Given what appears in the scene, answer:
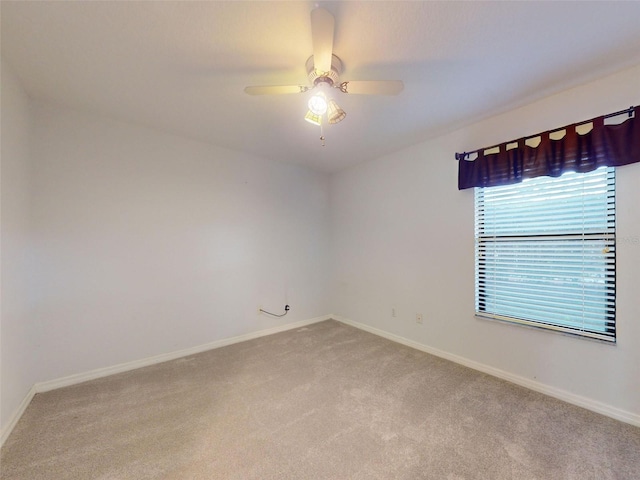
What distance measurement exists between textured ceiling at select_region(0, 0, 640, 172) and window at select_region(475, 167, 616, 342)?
793 mm

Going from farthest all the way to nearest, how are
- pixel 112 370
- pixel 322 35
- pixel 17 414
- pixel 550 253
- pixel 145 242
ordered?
pixel 145 242, pixel 112 370, pixel 550 253, pixel 17 414, pixel 322 35

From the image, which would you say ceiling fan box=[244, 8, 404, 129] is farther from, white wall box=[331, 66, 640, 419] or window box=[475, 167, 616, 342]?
window box=[475, 167, 616, 342]

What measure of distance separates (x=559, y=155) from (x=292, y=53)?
2156 mm

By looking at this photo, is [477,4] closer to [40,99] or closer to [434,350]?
[434,350]

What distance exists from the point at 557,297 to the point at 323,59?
98.5 inches

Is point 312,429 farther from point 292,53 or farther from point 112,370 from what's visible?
point 292,53

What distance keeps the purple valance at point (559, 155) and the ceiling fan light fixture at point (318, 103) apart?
5.65 ft

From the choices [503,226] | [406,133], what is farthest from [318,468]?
[406,133]

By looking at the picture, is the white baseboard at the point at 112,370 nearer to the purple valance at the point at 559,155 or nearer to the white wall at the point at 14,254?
the white wall at the point at 14,254

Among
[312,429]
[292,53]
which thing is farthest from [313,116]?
[312,429]

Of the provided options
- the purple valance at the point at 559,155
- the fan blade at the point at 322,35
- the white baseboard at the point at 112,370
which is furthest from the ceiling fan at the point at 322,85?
the white baseboard at the point at 112,370

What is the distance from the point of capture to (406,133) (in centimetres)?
278

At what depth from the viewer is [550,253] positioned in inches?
83.2

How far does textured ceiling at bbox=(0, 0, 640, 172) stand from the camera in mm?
1353
